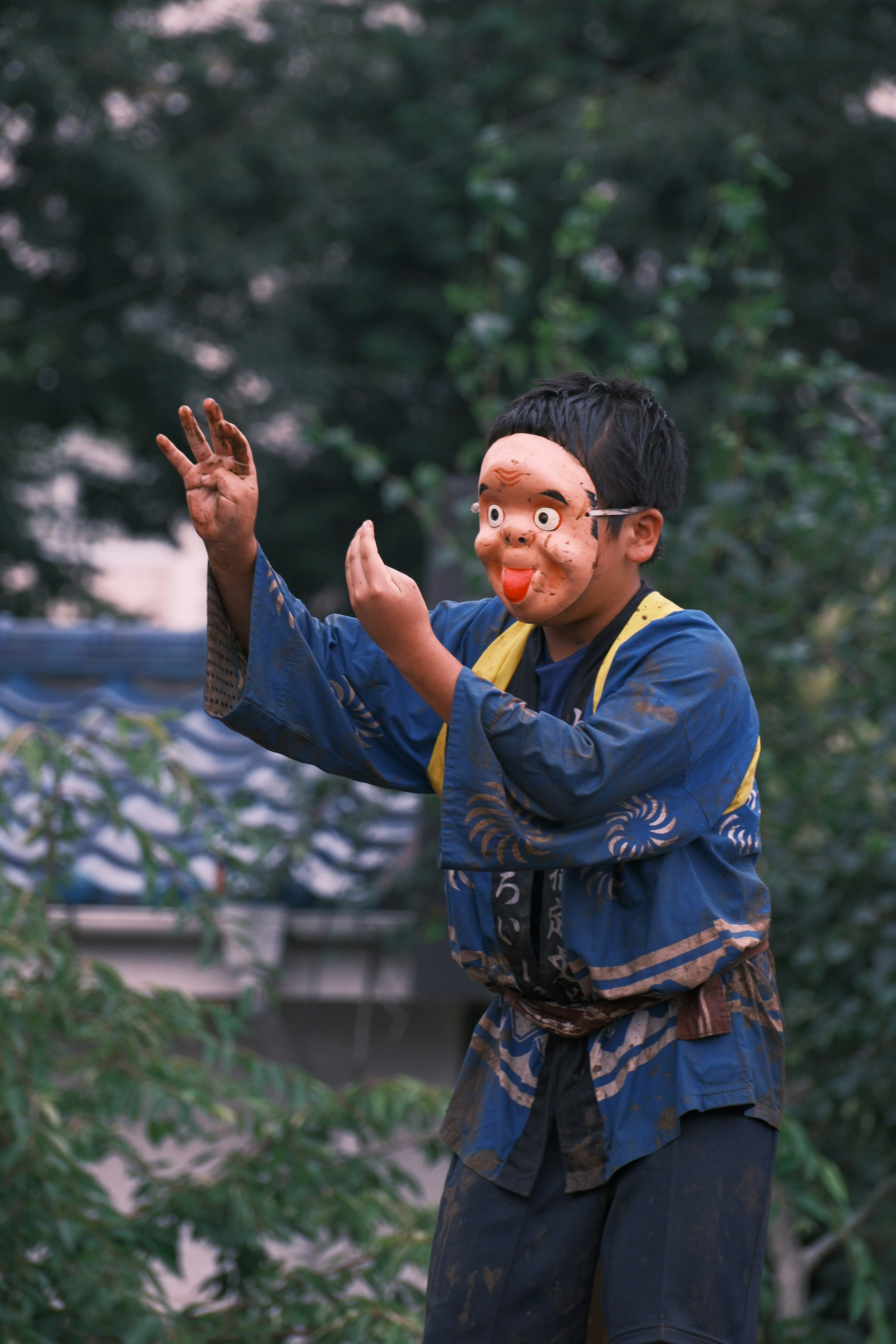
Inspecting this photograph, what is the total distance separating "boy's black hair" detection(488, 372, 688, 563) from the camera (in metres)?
1.75

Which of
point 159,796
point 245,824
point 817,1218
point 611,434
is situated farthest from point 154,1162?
point 611,434

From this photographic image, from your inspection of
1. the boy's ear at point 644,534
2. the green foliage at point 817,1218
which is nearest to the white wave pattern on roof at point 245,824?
the green foliage at point 817,1218

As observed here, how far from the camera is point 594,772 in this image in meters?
1.56

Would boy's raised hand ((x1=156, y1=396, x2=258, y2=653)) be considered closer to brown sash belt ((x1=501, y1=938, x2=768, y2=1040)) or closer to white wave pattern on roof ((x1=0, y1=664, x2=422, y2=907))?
brown sash belt ((x1=501, y1=938, x2=768, y2=1040))

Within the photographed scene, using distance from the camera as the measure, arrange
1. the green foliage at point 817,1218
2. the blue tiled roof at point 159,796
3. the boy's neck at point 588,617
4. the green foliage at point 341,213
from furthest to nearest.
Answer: the green foliage at point 341,213, the blue tiled roof at point 159,796, the green foliage at point 817,1218, the boy's neck at point 588,617

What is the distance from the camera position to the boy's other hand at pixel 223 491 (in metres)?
1.72

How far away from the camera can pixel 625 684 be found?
1.69 meters

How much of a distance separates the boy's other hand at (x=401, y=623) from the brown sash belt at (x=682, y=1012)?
42 cm

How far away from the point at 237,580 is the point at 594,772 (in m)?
0.50

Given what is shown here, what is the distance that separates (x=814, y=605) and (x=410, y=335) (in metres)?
7.40

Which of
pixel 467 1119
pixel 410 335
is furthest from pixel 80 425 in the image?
pixel 467 1119

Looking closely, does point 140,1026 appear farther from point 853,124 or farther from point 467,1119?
point 853,124

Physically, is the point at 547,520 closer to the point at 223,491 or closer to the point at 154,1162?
the point at 223,491

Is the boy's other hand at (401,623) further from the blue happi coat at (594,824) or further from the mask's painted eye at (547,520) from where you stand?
the mask's painted eye at (547,520)
